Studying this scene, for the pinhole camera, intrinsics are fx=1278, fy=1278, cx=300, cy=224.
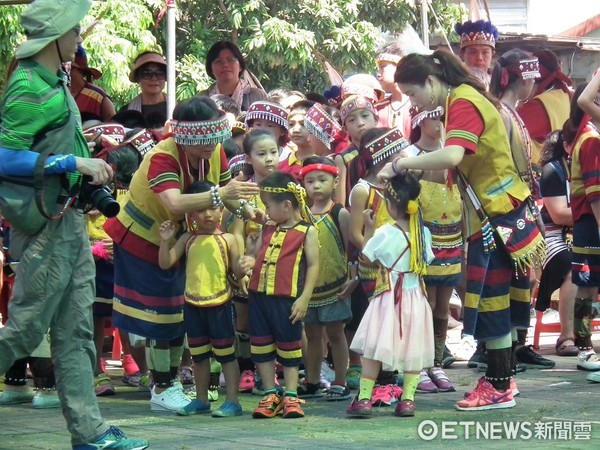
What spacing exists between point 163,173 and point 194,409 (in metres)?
1.39

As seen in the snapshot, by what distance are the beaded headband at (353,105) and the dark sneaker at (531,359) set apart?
205cm

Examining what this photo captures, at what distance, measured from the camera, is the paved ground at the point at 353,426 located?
617 cm

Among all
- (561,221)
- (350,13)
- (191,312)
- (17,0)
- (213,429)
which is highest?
(350,13)

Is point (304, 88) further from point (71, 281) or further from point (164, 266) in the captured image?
point (71, 281)

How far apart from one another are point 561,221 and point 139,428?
4.13 meters

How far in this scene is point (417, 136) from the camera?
8836 millimetres

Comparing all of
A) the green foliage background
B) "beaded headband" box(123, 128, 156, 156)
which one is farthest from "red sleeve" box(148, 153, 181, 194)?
the green foliage background

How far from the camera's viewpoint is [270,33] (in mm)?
21656

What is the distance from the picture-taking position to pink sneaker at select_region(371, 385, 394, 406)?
7.47 metres

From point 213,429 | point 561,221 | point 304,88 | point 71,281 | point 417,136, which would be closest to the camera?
point 71,281

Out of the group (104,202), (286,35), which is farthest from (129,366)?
(286,35)

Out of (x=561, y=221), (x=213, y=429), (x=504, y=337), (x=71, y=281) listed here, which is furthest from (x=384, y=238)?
(x=561, y=221)

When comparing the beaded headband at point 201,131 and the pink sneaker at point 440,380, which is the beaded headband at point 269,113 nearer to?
the beaded headband at point 201,131

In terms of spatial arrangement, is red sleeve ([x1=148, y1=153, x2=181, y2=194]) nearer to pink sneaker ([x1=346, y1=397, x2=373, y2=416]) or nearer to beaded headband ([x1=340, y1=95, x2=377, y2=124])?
pink sneaker ([x1=346, y1=397, x2=373, y2=416])
